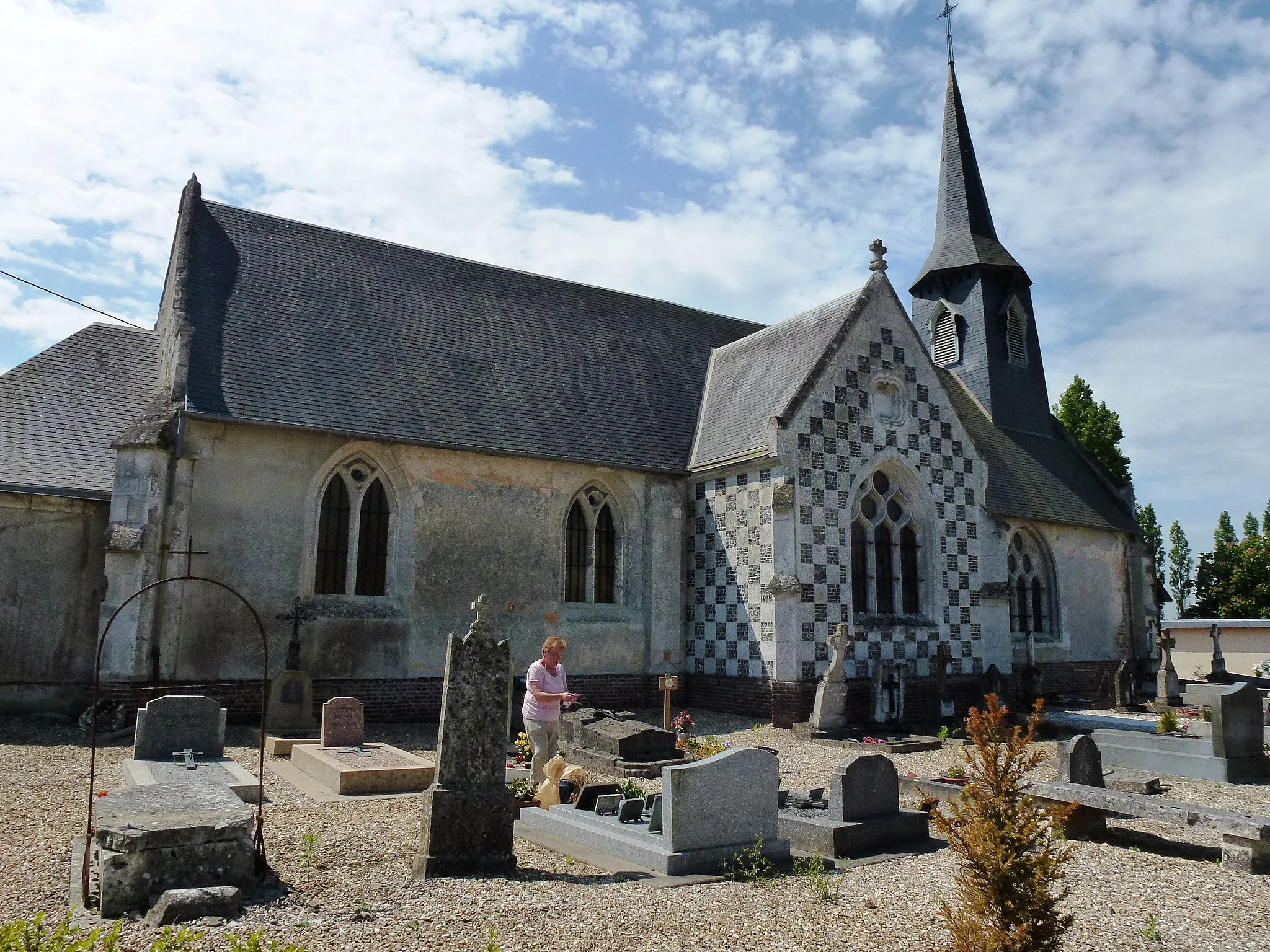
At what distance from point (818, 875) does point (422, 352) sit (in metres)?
13.7

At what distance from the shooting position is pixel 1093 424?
114ft

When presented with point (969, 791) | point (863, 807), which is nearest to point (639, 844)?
point (863, 807)

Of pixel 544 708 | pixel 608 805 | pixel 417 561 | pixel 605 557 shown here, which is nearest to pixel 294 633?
pixel 417 561

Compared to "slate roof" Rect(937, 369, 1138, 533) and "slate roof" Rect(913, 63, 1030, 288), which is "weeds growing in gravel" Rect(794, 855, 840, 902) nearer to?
"slate roof" Rect(937, 369, 1138, 533)

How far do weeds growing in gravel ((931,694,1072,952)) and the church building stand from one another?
1159cm

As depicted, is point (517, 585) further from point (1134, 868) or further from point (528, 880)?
point (1134, 868)

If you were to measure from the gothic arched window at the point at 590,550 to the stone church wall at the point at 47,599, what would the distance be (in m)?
8.14

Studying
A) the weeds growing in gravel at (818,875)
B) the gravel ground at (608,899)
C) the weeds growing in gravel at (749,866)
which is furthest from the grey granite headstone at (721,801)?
the gravel ground at (608,899)

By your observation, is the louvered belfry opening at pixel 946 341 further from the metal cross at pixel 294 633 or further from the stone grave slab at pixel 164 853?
the stone grave slab at pixel 164 853

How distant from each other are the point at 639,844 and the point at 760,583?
9711 millimetres

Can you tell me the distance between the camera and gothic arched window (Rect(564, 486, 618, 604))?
18.3 m

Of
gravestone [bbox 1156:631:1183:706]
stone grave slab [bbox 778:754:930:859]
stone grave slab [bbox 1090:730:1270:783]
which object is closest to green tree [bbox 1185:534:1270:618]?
gravestone [bbox 1156:631:1183:706]

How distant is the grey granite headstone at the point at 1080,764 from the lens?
9.95m

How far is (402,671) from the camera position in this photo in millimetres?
15875
